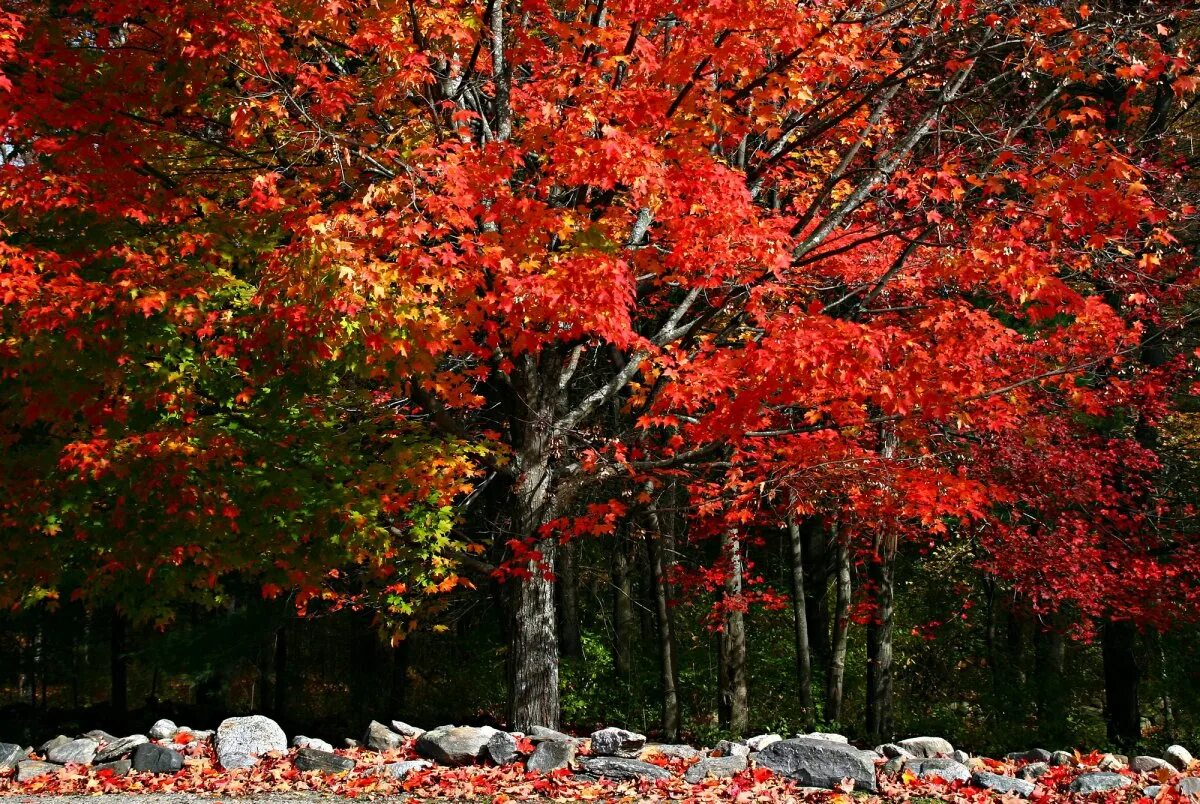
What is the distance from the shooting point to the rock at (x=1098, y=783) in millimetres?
7285

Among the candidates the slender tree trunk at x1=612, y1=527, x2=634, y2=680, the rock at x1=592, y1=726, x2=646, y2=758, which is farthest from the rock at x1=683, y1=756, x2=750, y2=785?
the slender tree trunk at x1=612, y1=527, x2=634, y2=680

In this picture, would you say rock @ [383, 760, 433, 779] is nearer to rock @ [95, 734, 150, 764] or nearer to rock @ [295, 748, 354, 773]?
rock @ [295, 748, 354, 773]

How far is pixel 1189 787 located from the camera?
716 cm

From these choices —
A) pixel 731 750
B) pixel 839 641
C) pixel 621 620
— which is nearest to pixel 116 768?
pixel 731 750

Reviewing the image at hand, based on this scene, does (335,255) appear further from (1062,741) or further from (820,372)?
(1062,741)

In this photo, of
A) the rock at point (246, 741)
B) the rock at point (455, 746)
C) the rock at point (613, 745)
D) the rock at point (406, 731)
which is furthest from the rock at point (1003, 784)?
the rock at point (246, 741)

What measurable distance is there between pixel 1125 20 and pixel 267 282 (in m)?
8.73

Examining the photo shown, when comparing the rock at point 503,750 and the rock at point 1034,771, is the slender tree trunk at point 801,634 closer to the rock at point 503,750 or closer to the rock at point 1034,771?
the rock at point 1034,771

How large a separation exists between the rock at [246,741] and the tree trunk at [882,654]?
9.12 metres

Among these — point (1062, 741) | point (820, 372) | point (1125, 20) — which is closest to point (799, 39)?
point (820, 372)

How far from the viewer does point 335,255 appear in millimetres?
6852

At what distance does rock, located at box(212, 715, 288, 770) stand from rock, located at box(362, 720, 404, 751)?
721 mm

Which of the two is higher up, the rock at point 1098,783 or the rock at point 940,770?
the rock at point 940,770

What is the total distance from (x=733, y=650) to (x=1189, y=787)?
377 inches
